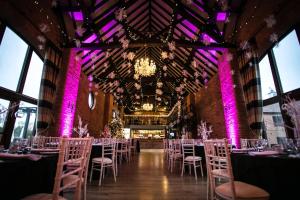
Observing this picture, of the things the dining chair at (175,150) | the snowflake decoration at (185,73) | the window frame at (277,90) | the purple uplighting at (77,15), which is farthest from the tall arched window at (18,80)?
the snowflake decoration at (185,73)

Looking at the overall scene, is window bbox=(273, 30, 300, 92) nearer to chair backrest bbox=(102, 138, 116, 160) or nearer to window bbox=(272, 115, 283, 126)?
window bbox=(272, 115, 283, 126)

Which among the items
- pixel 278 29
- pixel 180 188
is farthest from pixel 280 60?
pixel 180 188

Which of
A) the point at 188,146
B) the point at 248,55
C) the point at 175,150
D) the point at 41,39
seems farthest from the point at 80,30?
the point at 248,55

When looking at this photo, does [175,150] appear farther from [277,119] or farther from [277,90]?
[277,90]

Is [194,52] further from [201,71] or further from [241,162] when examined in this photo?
[241,162]

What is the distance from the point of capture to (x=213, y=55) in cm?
730

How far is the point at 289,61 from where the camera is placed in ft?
14.4

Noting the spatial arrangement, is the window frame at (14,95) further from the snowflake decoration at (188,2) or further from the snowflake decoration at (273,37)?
the snowflake decoration at (273,37)

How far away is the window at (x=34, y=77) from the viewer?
501 cm

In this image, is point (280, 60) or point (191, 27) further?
point (191, 27)

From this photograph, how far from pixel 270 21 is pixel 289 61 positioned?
4.11 feet

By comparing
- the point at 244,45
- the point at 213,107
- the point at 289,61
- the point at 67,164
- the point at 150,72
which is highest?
the point at 244,45

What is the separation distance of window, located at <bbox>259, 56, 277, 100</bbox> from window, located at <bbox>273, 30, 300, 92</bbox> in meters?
0.29

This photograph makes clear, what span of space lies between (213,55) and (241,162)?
6159 millimetres
